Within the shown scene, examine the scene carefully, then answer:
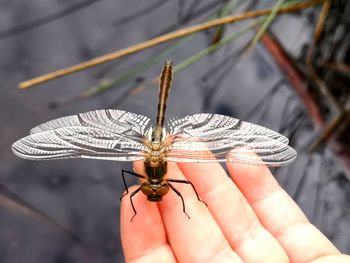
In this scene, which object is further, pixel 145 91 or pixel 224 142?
pixel 145 91

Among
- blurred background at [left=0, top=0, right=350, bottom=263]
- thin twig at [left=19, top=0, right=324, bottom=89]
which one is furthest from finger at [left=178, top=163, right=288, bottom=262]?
thin twig at [left=19, top=0, right=324, bottom=89]

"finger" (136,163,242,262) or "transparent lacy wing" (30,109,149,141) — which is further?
"transparent lacy wing" (30,109,149,141)

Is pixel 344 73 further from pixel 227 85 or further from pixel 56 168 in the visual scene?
pixel 56 168

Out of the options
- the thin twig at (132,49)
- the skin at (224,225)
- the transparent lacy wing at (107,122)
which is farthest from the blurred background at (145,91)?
the skin at (224,225)

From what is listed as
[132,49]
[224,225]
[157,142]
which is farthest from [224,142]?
[132,49]

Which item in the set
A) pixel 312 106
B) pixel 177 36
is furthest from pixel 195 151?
pixel 312 106

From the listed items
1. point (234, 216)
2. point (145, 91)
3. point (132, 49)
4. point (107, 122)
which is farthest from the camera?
point (145, 91)

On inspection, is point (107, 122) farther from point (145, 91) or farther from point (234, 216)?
point (234, 216)

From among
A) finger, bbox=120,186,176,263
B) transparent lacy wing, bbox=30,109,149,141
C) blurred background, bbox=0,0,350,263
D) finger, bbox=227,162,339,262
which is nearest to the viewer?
finger, bbox=120,186,176,263

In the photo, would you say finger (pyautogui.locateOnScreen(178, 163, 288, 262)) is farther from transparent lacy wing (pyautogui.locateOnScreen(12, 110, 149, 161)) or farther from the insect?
transparent lacy wing (pyautogui.locateOnScreen(12, 110, 149, 161))
